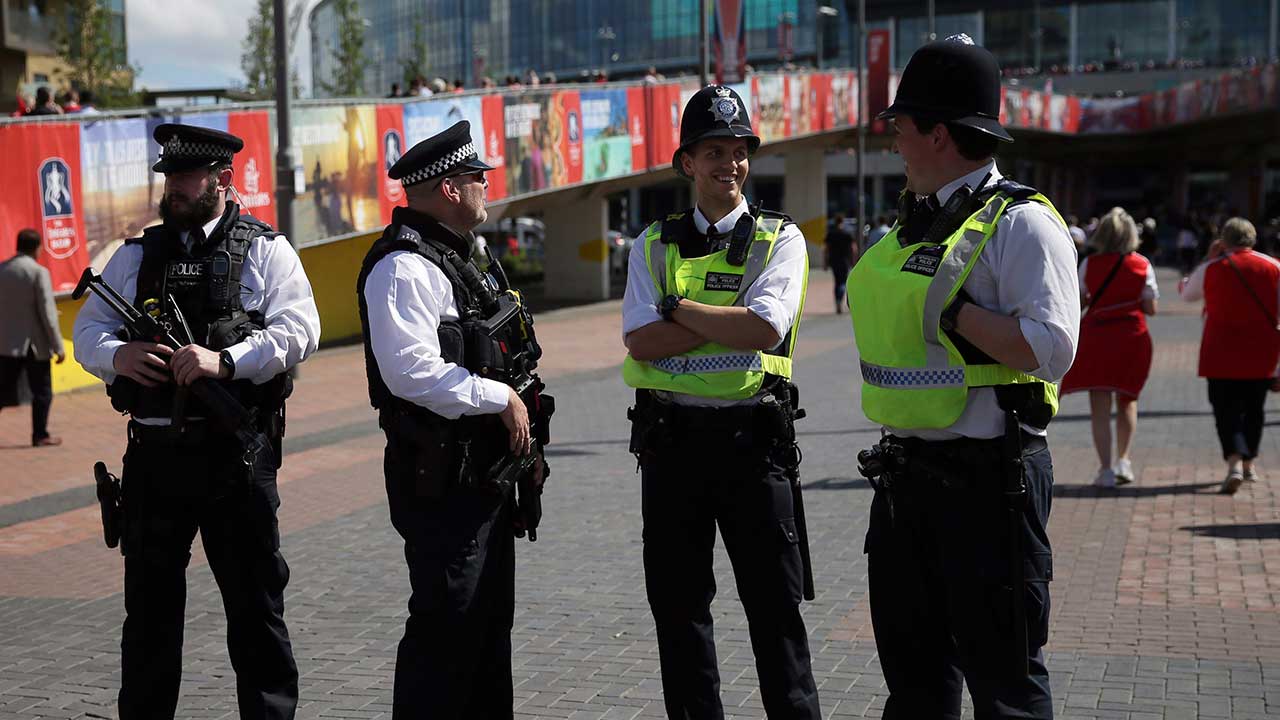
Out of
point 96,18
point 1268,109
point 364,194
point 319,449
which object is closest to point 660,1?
point 1268,109

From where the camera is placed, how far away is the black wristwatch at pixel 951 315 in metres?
3.36

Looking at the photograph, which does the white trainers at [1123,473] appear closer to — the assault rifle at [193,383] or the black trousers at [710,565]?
the black trousers at [710,565]

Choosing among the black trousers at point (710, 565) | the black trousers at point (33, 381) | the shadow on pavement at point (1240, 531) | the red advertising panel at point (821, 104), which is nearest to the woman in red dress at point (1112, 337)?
the shadow on pavement at point (1240, 531)

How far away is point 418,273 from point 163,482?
1.06 metres

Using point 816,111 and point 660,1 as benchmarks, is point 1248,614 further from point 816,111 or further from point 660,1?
point 660,1

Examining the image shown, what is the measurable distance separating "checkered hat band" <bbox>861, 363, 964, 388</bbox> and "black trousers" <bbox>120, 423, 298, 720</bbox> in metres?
1.88

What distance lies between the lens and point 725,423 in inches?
163

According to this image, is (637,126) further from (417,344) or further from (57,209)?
(417,344)

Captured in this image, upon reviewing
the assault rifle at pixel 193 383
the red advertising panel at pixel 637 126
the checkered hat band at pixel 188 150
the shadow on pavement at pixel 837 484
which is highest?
the red advertising panel at pixel 637 126

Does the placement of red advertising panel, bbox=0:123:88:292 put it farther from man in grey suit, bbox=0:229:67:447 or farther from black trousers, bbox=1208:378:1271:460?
black trousers, bbox=1208:378:1271:460

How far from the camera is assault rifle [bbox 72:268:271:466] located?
4.16m

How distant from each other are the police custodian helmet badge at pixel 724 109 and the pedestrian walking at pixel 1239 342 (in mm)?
6089

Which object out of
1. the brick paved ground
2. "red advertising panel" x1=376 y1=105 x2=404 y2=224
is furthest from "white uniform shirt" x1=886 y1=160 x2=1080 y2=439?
"red advertising panel" x1=376 y1=105 x2=404 y2=224

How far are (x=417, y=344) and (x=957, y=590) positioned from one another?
61.4 inches
